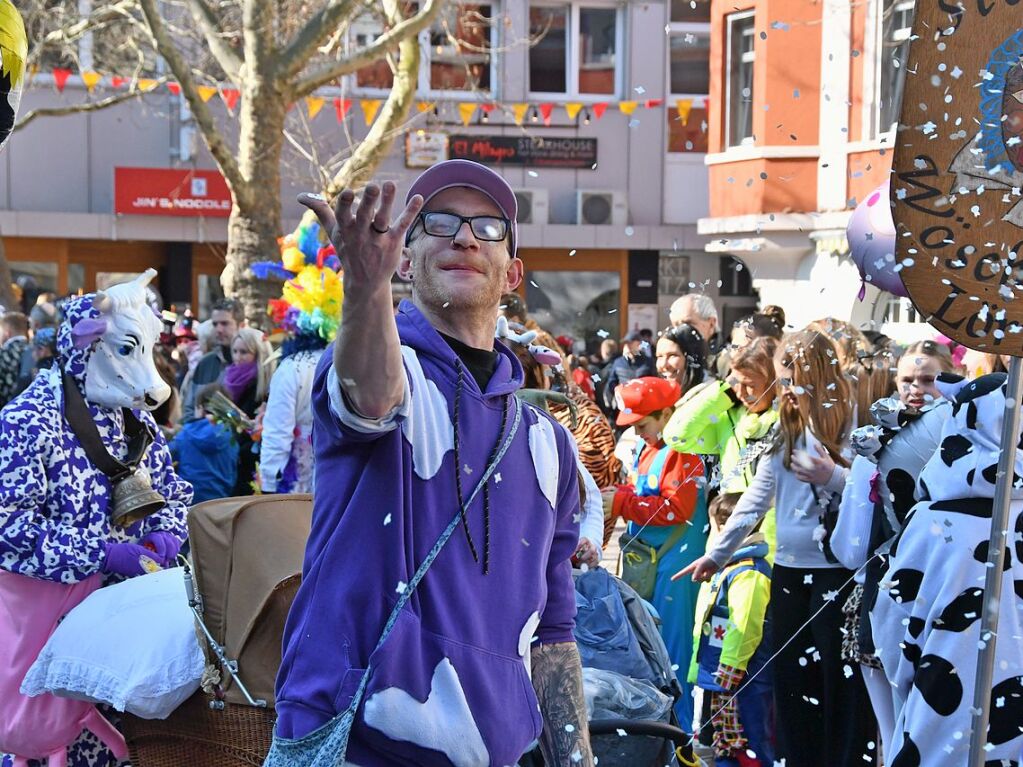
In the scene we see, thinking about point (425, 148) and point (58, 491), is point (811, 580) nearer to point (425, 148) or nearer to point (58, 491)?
point (58, 491)

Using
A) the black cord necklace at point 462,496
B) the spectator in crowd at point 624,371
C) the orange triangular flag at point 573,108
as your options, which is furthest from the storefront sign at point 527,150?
the black cord necklace at point 462,496

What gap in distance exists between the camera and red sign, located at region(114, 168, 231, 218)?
23.7 metres

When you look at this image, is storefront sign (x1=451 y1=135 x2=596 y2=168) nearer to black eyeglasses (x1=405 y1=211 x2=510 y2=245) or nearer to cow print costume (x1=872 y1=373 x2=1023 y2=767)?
cow print costume (x1=872 y1=373 x2=1023 y2=767)

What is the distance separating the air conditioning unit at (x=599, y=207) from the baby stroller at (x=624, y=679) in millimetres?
20830

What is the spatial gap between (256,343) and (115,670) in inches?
224

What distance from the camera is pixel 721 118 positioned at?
64.2ft

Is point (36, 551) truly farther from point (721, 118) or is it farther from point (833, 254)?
point (721, 118)

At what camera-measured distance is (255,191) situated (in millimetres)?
15383

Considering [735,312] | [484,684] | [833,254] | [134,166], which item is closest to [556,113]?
[735,312]

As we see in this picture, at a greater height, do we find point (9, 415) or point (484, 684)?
point (9, 415)

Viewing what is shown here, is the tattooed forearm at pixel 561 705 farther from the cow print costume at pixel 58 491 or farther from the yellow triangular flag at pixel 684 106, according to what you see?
the yellow triangular flag at pixel 684 106

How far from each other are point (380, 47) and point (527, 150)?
10142 mm

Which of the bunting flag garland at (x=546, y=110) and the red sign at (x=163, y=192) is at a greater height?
the bunting flag garland at (x=546, y=110)

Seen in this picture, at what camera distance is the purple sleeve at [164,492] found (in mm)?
4766
